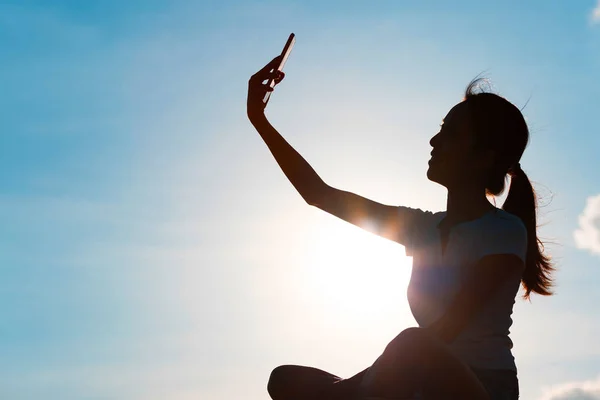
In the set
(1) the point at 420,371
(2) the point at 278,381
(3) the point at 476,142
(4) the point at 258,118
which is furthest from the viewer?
(4) the point at 258,118

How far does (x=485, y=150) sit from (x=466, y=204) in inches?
16.8

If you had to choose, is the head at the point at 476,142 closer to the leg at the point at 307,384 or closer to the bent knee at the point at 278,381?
the leg at the point at 307,384

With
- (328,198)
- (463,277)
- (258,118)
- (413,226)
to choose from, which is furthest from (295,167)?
(463,277)

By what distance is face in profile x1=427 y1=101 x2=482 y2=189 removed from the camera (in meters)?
5.34

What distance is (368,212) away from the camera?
17.9ft

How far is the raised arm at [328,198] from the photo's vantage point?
5445mm

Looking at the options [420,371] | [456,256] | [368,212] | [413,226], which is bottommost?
[420,371]

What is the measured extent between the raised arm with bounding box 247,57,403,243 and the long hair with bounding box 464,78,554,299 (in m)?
0.75

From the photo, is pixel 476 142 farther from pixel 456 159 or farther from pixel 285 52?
pixel 285 52

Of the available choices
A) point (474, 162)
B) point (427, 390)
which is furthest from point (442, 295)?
point (474, 162)

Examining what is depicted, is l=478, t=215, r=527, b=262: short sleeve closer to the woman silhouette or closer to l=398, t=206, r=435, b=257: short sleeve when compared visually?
the woman silhouette

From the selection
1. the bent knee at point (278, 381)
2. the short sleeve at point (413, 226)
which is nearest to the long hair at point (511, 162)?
the short sleeve at point (413, 226)

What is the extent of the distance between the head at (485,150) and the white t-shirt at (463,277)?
41 centimetres

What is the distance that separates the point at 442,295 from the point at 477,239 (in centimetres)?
41
